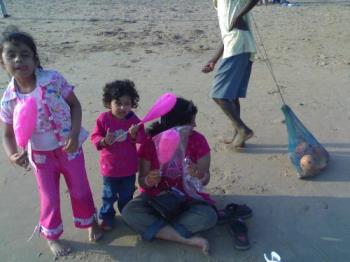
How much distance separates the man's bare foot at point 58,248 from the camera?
9.68 ft

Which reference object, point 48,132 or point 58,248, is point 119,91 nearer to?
point 48,132

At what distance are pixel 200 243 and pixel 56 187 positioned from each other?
1.06 meters

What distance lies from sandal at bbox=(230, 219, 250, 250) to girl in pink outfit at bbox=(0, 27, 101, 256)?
1006mm

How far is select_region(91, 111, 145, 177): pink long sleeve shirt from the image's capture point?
115 inches

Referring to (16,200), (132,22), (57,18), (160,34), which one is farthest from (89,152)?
(57,18)

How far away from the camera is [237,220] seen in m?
3.11

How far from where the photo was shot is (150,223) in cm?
299

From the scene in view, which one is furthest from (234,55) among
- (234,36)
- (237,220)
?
(237,220)

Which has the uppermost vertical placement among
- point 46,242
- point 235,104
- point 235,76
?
point 235,76

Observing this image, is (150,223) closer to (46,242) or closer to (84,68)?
(46,242)

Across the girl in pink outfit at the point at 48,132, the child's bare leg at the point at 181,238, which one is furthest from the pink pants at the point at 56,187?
the child's bare leg at the point at 181,238

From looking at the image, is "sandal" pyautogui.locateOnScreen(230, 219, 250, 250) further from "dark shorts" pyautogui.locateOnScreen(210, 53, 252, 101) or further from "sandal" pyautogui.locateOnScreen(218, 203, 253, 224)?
"dark shorts" pyautogui.locateOnScreen(210, 53, 252, 101)

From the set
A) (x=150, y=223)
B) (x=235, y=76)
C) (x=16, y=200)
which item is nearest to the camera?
(x=150, y=223)

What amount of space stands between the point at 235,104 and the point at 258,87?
192cm
